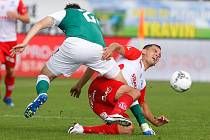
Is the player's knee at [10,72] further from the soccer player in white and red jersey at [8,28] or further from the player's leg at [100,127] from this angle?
the player's leg at [100,127]

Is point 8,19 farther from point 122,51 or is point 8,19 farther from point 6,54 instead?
point 122,51

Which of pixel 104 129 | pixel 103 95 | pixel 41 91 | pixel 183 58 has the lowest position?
pixel 183 58

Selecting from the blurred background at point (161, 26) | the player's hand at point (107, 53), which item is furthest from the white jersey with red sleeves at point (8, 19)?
the blurred background at point (161, 26)

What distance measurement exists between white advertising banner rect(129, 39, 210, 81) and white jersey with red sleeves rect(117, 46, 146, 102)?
1743 centimetres

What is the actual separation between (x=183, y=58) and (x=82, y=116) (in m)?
15.3

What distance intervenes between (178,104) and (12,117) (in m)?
5.51

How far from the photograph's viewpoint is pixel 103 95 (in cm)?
1052

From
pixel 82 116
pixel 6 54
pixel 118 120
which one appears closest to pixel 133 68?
pixel 118 120

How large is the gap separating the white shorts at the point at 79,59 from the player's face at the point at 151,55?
0.49 meters

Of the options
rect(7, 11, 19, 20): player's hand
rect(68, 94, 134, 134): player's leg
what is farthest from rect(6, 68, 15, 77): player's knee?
rect(68, 94, 134, 134): player's leg

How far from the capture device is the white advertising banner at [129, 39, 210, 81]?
28234mm

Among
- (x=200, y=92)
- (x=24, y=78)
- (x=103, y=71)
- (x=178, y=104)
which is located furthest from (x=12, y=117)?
(x=24, y=78)

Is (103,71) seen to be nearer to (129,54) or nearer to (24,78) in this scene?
(129,54)

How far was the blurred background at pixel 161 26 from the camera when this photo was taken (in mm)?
28516
